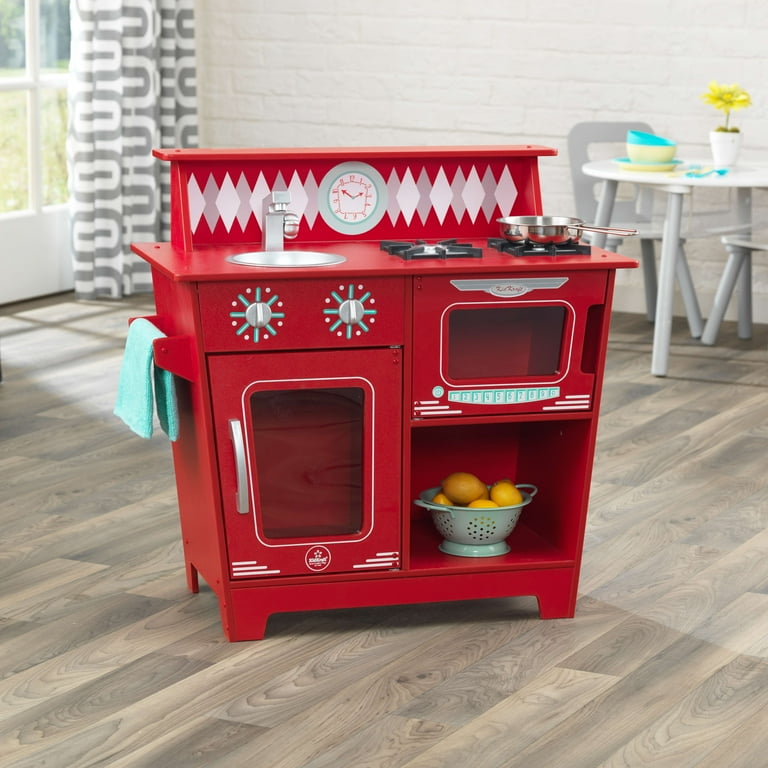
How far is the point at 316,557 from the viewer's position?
2.10 meters

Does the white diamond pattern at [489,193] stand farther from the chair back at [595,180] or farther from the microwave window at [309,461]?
the chair back at [595,180]

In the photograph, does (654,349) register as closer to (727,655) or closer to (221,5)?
(727,655)

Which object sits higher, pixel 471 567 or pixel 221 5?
pixel 221 5

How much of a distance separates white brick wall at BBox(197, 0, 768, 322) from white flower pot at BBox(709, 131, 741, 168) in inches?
20.7

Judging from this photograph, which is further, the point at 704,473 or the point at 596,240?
the point at 596,240

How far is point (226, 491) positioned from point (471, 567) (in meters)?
0.44

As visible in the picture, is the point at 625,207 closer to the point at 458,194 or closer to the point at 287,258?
the point at 458,194

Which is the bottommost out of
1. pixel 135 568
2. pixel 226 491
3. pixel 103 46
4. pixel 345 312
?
pixel 135 568

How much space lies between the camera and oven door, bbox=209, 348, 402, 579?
1.98m

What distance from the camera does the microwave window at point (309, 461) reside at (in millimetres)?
2035

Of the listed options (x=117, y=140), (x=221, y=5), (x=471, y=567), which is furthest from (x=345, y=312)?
(x=221, y=5)

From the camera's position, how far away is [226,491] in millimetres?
2021

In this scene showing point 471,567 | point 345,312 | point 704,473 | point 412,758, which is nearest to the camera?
point 412,758

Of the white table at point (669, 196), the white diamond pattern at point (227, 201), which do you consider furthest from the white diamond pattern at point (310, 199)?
the white table at point (669, 196)
